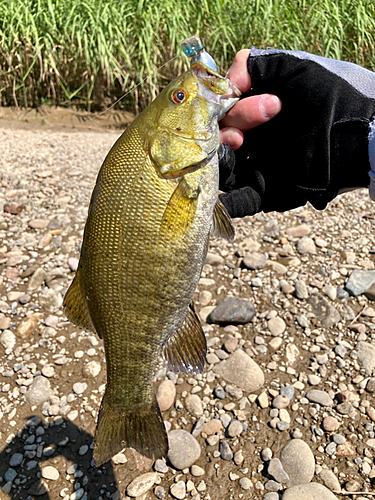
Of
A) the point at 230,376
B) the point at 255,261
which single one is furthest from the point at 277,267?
the point at 230,376

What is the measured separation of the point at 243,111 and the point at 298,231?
9.42ft

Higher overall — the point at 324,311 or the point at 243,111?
the point at 243,111

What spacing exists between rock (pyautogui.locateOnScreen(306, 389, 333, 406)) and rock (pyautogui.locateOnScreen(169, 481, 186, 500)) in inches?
42.6

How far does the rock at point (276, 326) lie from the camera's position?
3.97 meters

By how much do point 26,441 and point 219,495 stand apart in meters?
1.33

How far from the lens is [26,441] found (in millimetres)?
3301

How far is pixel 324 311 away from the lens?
13.6 feet

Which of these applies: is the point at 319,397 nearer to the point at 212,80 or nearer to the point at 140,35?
the point at 212,80

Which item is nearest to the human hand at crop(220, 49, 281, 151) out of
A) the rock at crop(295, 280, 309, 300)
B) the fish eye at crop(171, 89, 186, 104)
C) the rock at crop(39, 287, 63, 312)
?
the fish eye at crop(171, 89, 186, 104)

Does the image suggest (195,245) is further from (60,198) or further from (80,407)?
(60,198)

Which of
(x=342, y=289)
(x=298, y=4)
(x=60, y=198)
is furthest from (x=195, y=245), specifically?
(x=298, y=4)

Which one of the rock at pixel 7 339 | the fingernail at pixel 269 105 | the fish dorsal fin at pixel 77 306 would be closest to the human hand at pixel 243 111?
the fingernail at pixel 269 105

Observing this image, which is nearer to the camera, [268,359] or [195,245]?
[195,245]

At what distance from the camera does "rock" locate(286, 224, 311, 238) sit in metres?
5.05
